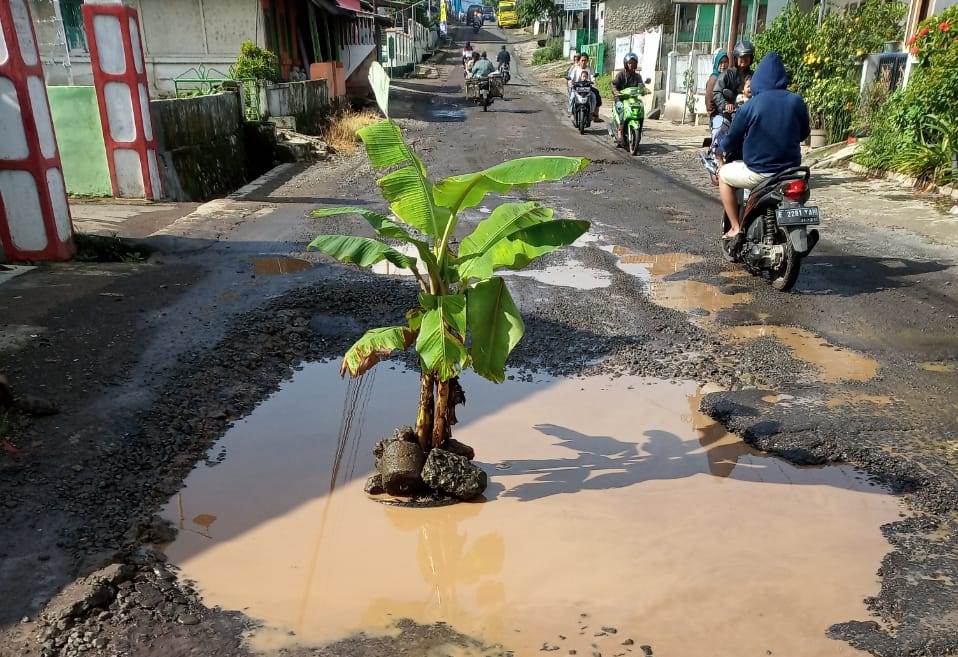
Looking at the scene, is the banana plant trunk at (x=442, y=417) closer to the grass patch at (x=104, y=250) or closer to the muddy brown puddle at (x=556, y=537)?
the muddy brown puddle at (x=556, y=537)

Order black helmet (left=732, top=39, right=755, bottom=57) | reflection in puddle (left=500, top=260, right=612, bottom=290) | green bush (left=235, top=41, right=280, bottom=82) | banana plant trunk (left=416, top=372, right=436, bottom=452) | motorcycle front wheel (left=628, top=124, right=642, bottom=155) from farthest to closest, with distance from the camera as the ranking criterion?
green bush (left=235, top=41, right=280, bottom=82)
motorcycle front wheel (left=628, top=124, right=642, bottom=155)
black helmet (left=732, top=39, right=755, bottom=57)
reflection in puddle (left=500, top=260, right=612, bottom=290)
banana plant trunk (left=416, top=372, right=436, bottom=452)

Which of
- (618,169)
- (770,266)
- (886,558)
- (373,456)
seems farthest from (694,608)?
(618,169)

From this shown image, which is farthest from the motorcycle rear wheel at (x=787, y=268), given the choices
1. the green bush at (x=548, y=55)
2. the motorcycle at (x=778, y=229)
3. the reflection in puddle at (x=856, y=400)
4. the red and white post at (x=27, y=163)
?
the green bush at (x=548, y=55)

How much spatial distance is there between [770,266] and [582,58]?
1233cm

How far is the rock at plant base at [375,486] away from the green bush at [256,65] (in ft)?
45.9

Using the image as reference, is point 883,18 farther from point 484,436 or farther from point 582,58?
point 484,436

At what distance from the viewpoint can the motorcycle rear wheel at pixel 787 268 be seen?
5.98 m

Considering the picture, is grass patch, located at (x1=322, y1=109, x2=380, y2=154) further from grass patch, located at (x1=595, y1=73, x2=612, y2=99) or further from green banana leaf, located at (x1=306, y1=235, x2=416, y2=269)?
green banana leaf, located at (x1=306, y1=235, x2=416, y2=269)

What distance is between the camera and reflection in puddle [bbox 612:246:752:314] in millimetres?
5927

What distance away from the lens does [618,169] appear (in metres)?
12.3

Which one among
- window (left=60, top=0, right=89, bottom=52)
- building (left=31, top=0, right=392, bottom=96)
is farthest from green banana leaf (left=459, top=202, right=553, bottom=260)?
window (left=60, top=0, right=89, bottom=52)

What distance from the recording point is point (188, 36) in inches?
746

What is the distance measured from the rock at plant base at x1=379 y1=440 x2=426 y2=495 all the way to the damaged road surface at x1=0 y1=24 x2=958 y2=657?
0.16m

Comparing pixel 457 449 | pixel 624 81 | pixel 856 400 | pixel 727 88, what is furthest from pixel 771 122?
pixel 624 81
